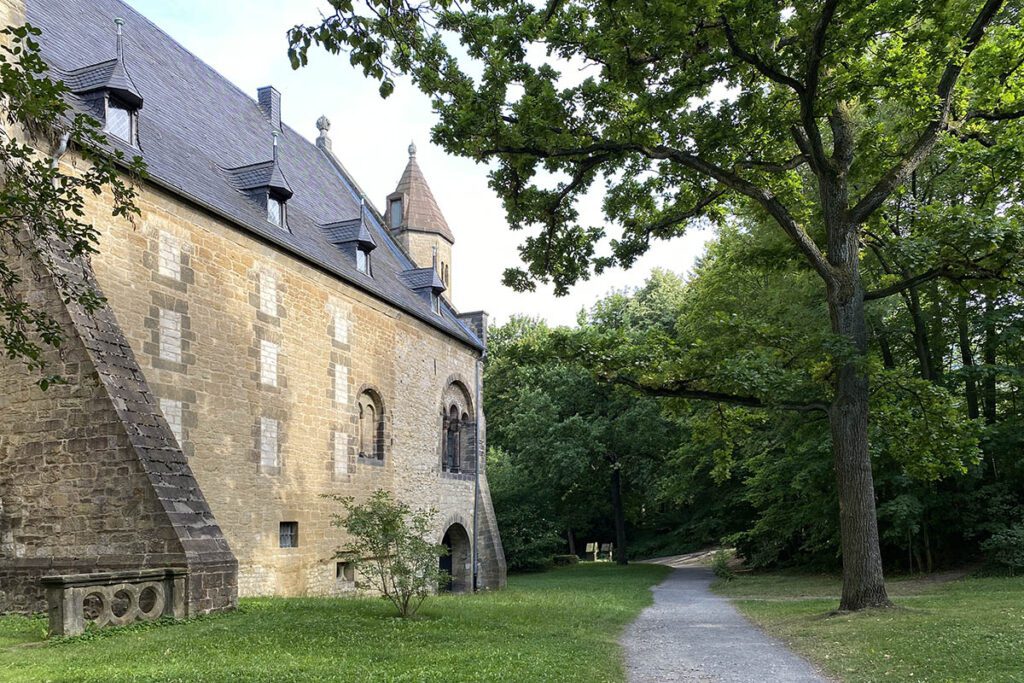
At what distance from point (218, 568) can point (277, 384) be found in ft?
19.2

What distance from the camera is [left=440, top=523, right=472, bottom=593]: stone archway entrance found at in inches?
938

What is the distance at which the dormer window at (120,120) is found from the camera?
1366cm

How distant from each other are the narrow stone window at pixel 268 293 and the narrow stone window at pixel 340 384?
2478 millimetres

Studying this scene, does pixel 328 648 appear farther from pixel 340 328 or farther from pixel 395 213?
pixel 395 213

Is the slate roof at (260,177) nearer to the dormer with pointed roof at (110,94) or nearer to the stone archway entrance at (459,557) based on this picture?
the dormer with pointed roof at (110,94)

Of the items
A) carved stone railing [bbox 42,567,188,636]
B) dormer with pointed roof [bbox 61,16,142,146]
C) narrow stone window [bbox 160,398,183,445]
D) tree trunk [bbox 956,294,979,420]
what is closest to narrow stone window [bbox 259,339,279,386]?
narrow stone window [bbox 160,398,183,445]

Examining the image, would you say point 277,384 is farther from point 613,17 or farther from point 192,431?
point 613,17

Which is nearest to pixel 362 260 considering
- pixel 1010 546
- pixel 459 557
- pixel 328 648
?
pixel 459 557

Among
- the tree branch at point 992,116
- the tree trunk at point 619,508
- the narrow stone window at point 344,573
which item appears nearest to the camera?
the tree branch at point 992,116

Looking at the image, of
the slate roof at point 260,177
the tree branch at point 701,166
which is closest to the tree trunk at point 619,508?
the slate roof at point 260,177

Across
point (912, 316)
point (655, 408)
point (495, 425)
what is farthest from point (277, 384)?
point (495, 425)

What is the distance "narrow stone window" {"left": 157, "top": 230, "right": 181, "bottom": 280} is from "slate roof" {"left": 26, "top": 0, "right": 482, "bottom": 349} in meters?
0.78

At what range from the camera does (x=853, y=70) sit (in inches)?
484

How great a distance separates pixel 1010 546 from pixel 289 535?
54.2 ft
